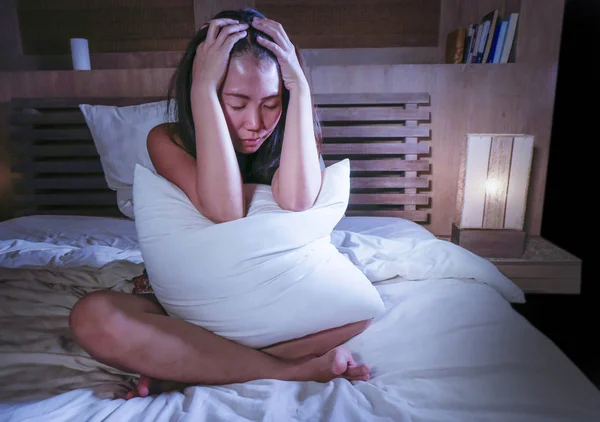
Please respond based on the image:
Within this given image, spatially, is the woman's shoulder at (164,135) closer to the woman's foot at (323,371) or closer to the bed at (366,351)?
the bed at (366,351)

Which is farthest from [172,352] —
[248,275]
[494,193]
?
[494,193]

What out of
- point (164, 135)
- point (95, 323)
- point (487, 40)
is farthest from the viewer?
point (487, 40)

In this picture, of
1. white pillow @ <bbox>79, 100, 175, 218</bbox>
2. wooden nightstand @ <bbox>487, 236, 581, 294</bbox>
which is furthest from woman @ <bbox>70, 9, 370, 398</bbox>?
wooden nightstand @ <bbox>487, 236, 581, 294</bbox>

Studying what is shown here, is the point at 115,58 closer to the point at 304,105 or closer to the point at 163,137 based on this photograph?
the point at 163,137

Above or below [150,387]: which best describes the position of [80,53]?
above

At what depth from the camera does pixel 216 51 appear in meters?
0.81

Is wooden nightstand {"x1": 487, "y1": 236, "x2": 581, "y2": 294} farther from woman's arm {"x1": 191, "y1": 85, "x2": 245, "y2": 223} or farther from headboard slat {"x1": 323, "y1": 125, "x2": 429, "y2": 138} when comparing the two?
woman's arm {"x1": 191, "y1": 85, "x2": 245, "y2": 223}

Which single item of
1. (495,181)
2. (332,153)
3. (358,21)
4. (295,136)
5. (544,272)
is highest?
(358,21)

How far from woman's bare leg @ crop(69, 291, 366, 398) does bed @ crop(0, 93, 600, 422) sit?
0.03 meters

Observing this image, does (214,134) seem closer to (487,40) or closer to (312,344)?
(312,344)

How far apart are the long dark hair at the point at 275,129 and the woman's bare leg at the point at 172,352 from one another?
394 mm

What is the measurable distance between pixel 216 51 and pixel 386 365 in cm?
69

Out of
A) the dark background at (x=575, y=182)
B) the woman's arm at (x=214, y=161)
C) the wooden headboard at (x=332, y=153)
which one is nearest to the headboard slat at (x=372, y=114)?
the wooden headboard at (x=332, y=153)

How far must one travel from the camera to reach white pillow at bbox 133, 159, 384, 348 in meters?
0.77
